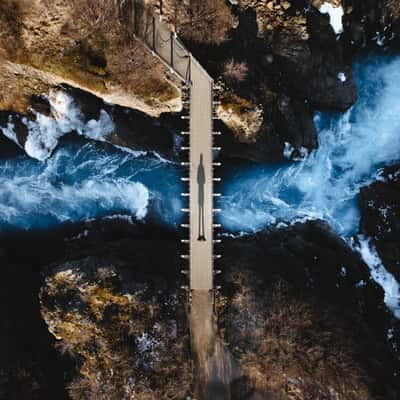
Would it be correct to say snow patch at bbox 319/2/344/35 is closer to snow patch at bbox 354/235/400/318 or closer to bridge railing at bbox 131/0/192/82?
bridge railing at bbox 131/0/192/82

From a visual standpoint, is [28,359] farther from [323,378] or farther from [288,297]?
[323,378]

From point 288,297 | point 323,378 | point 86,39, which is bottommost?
point 323,378

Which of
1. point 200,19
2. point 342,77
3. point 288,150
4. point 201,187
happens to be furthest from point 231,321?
point 200,19

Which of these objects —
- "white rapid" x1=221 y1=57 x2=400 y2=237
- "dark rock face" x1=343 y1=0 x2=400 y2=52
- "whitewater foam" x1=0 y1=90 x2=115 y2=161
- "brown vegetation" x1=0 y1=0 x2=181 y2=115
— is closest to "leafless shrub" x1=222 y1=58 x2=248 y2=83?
"brown vegetation" x1=0 y1=0 x2=181 y2=115

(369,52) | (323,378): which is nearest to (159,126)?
(369,52)

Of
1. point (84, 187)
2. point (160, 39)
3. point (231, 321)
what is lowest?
point (231, 321)

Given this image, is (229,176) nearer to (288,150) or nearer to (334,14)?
(288,150)
